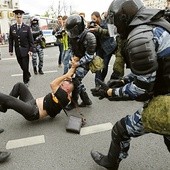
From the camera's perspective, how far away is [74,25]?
4.02m

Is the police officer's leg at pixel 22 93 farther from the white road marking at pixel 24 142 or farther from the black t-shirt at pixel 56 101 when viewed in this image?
the white road marking at pixel 24 142

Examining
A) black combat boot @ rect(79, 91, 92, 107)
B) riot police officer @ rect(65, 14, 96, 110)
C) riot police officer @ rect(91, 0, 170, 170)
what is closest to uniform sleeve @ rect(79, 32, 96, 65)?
riot police officer @ rect(65, 14, 96, 110)

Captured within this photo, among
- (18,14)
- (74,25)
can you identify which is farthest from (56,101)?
(18,14)

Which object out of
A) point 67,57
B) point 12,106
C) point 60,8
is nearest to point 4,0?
point 60,8

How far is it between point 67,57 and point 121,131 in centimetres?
410

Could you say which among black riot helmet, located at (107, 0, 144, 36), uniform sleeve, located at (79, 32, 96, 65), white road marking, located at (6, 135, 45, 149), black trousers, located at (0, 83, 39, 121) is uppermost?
black riot helmet, located at (107, 0, 144, 36)

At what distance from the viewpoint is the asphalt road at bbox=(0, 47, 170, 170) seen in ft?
9.72

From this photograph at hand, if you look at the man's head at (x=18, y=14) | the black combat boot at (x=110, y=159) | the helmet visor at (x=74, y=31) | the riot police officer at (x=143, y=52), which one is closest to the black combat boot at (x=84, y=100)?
the helmet visor at (x=74, y=31)

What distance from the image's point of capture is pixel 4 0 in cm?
3853

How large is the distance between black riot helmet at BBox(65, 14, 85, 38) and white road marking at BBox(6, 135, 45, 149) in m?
1.54

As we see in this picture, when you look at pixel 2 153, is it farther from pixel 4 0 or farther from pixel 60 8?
pixel 60 8

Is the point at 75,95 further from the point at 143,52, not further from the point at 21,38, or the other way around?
the point at 143,52

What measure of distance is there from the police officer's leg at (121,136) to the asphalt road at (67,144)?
24 cm

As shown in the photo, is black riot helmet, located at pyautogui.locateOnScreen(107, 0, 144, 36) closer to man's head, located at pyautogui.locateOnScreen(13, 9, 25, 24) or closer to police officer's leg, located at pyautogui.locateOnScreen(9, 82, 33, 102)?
police officer's leg, located at pyautogui.locateOnScreen(9, 82, 33, 102)
